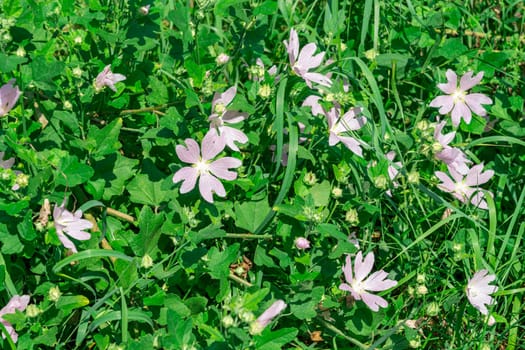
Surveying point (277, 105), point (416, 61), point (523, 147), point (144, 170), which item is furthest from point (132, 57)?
point (523, 147)

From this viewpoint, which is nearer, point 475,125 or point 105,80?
point 105,80

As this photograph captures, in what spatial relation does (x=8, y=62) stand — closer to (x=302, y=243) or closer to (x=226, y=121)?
(x=226, y=121)

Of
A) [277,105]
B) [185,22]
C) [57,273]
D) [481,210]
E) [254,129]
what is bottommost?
[481,210]

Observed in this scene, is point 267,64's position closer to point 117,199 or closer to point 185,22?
point 185,22

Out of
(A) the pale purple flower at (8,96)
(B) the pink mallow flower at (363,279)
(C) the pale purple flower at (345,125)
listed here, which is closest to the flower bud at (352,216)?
(B) the pink mallow flower at (363,279)

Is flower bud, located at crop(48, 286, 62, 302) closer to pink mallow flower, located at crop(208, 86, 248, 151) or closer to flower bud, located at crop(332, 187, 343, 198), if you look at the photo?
pink mallow flower, located at crop(208, 86, 248, 151)

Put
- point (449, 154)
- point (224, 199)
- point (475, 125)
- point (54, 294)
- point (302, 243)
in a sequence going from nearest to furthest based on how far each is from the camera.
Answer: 1. point (54, 294)
2. point (302, 243)
3. point (224, 199)
4. point (449, 154)
5. point (475, 125)

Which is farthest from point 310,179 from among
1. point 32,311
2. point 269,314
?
point 32,311
